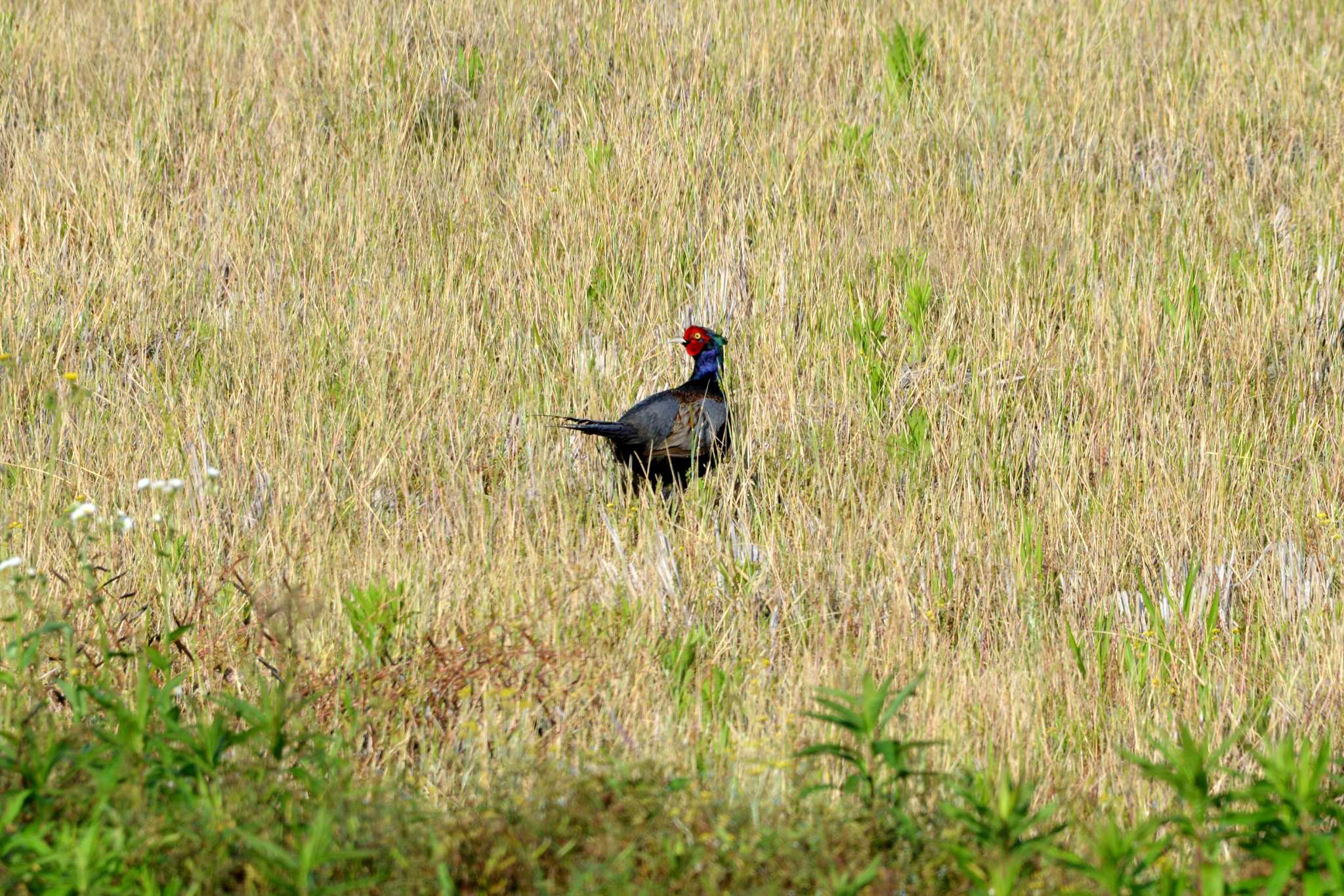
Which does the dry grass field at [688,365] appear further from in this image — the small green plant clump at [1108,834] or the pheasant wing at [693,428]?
the small green plant clump at [1108,834]

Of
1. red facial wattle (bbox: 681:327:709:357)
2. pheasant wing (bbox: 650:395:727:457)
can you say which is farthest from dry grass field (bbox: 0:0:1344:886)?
red facial wattle (bbox: 681:327:709:357)

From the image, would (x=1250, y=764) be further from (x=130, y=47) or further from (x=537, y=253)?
(x=130, y=47)

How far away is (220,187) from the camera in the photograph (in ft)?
21.2

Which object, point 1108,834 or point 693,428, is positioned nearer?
point 1108,834

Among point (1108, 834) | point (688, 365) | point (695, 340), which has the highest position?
point (695, 340)

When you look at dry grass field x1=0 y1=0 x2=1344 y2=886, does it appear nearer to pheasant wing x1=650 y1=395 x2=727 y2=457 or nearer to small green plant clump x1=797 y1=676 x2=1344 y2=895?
pheasant wing x1=650 y1=395 x2=727 y2=457

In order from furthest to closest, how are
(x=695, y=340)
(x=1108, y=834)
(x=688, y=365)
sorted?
1. (x=688, y=365)
2. (x=695, y=340)
3. (x=1108, y=834)

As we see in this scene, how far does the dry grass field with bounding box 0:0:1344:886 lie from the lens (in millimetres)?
3463

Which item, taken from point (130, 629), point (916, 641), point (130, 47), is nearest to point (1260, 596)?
point (916, 641)

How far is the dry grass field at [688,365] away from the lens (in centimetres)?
346

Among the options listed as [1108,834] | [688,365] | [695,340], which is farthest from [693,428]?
[1108,834]

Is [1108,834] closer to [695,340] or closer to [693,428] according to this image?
[693,428]

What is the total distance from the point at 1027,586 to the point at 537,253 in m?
2.93

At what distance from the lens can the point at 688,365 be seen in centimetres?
571
